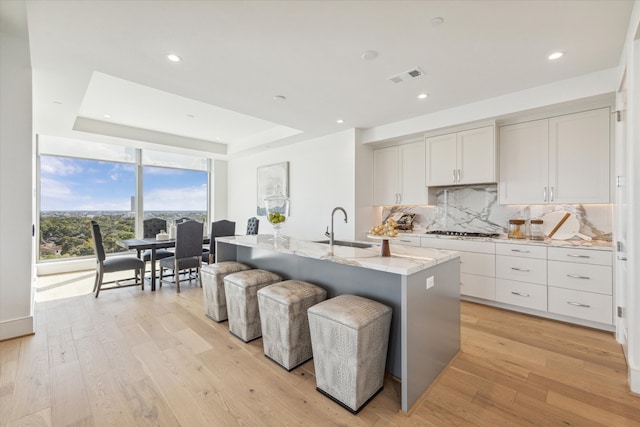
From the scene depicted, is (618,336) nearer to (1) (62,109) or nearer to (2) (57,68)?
(2) (57,68)

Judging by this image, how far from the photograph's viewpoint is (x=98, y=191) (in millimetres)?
5895

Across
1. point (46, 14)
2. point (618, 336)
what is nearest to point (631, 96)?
point (618, 336)

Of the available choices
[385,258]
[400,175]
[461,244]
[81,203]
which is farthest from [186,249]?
[461,244]

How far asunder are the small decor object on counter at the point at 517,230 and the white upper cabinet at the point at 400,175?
4.00 ft

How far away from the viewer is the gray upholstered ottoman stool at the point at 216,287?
3074 mm

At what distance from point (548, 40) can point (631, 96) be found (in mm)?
763

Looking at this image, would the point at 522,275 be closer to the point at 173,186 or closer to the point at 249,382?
the point at 249,382

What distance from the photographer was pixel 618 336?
2660mm

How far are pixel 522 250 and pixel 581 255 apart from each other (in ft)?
1.70

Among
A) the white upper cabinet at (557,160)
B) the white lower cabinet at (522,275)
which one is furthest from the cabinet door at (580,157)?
Answer: the white lower cabinet at (522,275)

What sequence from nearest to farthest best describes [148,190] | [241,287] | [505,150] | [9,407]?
[9,407]
[241,287]
[505,150]
[148,190]

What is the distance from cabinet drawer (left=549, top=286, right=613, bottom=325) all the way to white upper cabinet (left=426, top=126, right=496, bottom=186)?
154 cm

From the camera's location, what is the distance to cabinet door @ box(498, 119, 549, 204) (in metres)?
3.43

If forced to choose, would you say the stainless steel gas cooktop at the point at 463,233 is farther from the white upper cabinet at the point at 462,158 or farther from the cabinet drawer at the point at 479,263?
the white upper cabinet at the point at 462,158
